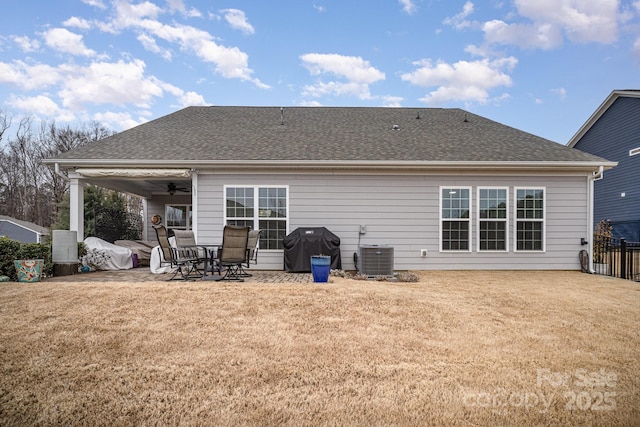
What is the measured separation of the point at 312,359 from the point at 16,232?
95.6 ft

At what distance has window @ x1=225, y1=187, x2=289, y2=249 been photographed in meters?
9.91

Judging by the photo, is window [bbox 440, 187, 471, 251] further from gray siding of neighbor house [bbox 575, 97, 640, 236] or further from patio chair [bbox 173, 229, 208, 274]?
gray siding of neighbor house [bbox 575, 97, 640, 236]

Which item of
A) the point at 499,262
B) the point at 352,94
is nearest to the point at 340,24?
the point at 352,94

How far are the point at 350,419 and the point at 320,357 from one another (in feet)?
3.40

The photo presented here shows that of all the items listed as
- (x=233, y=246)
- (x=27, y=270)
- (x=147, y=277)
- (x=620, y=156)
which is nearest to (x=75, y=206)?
(x=27, y=270)

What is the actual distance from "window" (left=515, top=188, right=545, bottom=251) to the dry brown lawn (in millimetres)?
3984

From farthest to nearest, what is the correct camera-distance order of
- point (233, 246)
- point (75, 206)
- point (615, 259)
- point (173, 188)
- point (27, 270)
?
point (173, 188) → point (75, 206) → point (615, 259) → point (233, 246) → point (27, 270)

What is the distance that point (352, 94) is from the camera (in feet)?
65.5

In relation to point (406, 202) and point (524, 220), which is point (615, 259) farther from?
point (406, 202)

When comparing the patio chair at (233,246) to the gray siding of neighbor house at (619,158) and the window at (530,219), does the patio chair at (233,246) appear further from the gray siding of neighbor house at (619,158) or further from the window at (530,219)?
the gray siding of neighbor house at (619,158)

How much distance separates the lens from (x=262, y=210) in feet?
32.6

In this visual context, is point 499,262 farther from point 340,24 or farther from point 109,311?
point 340,24

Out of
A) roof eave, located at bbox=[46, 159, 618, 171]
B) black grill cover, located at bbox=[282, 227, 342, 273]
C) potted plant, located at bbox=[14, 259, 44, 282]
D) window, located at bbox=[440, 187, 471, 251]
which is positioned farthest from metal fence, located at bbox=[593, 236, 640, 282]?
potted plant, located at bbox=[14, 259, 44, 282]

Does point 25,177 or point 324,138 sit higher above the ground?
point 25,177
